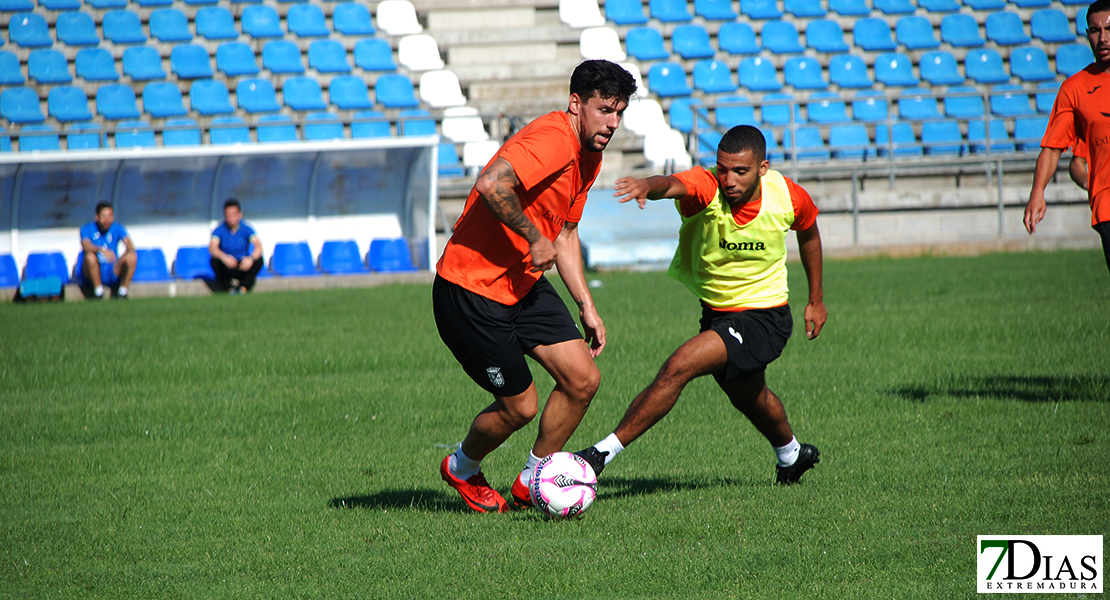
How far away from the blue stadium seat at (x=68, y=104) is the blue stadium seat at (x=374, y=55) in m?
6.06

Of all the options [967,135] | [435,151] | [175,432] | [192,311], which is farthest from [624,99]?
[967,135]

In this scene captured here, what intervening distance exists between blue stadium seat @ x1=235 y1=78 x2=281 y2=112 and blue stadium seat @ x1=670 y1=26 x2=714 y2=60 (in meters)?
9.47

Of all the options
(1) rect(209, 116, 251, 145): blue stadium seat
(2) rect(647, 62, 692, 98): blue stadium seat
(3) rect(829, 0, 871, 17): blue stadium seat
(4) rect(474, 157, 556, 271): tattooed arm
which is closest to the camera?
(4) rect(474, 157, 556, 271): tattooed arm

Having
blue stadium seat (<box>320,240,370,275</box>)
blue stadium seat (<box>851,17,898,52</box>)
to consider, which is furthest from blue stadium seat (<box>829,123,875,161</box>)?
blue stadium seat (<box>320,240,370,275</box>)

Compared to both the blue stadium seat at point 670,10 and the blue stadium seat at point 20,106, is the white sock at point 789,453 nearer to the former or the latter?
the blue stadium seat at point 670,10

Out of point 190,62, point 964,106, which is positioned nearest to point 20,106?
point 190,62

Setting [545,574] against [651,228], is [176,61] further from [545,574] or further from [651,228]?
[545,574]

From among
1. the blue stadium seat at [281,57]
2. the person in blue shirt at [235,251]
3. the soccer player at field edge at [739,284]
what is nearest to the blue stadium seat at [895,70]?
the blue stadium seat at [281,57]

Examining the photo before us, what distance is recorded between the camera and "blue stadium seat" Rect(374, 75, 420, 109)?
22938 mm

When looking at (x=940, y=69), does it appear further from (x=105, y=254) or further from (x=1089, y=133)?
(x=1089, y=133)

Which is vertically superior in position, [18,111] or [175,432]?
[18,111]

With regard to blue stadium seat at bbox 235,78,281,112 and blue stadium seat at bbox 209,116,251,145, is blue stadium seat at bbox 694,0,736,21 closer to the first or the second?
blue stadium seat at bbox 235,78,281,112

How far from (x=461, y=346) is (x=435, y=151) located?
529 inches

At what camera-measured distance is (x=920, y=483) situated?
199 inches
